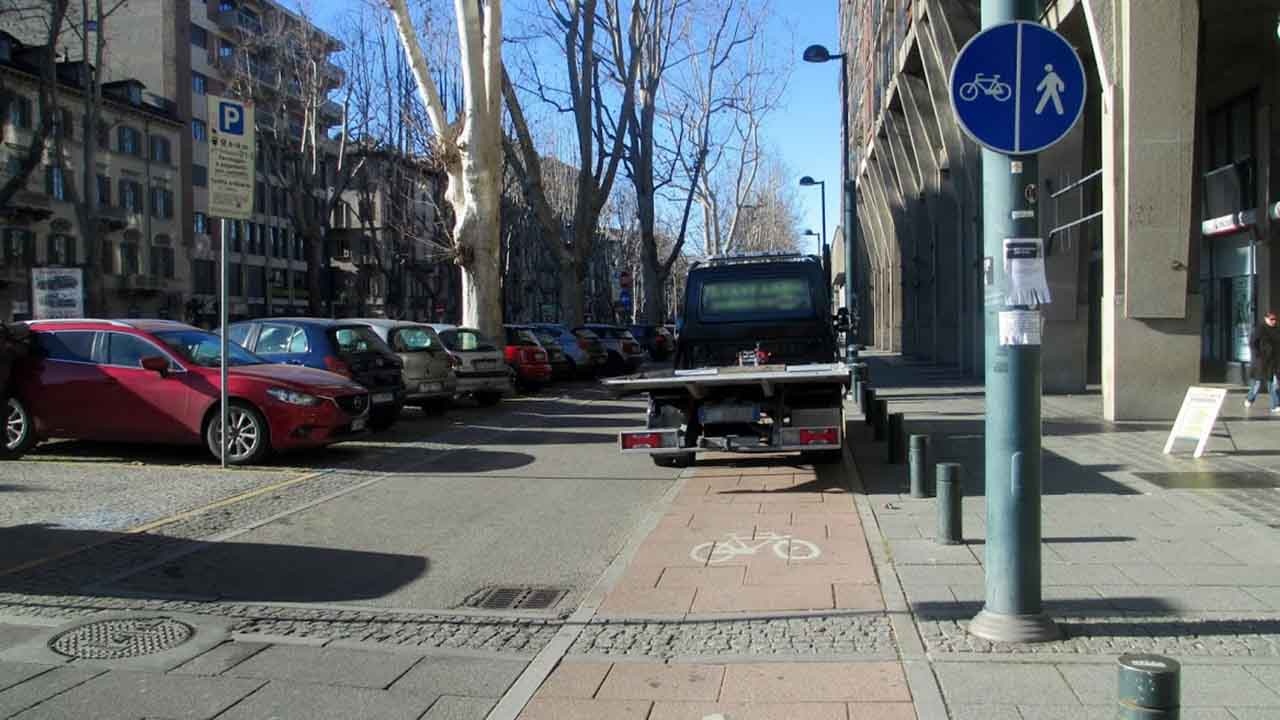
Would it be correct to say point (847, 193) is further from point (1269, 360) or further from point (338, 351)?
point (338, 351)

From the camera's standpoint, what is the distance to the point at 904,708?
15.0 feet

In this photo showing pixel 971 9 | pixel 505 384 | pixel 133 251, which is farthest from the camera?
pixel 133 251

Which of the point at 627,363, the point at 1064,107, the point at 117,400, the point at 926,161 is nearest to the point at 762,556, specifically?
the point at 1064,107

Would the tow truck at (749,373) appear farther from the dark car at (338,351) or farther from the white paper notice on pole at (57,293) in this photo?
the white paper notice on pole at (57,293)

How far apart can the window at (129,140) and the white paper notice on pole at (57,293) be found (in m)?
34.4

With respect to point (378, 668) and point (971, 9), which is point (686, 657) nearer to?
point (378, 668)

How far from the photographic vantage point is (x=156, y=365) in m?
12.0

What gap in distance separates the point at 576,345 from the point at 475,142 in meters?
7.95

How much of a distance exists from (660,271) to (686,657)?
144ft

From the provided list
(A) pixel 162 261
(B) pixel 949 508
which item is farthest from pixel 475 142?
(A) pixel 162 261

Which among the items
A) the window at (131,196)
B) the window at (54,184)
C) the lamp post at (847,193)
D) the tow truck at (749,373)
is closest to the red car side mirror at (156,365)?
the tow truck at (749,373)

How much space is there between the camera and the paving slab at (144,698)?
15.0 feet

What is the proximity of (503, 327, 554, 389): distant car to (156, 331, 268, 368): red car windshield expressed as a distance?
12245 mm

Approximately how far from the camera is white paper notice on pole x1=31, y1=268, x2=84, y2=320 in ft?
77.3
